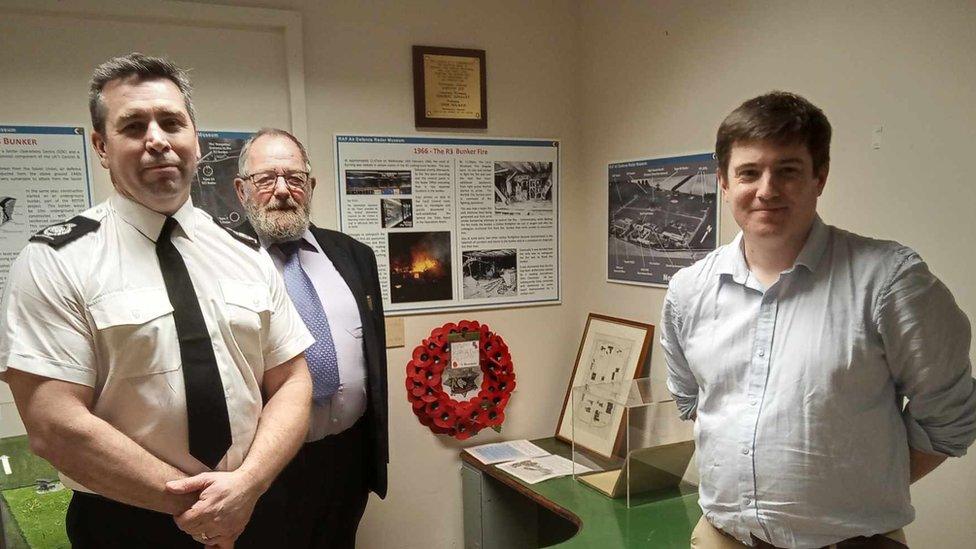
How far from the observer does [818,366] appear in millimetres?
1169

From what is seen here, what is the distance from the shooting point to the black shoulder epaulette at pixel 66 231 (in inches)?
44.7

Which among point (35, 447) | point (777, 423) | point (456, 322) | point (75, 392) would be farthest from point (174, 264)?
point (456, 322)

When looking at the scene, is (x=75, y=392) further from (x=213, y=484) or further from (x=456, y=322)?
(x=456, y=322)

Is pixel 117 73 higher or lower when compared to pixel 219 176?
higher

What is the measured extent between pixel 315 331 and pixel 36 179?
3.55ft

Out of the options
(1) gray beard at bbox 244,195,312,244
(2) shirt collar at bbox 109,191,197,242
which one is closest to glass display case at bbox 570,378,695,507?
(1) gray beard at bbox 244,195,312,244

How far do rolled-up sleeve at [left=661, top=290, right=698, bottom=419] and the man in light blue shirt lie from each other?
0.24 meters

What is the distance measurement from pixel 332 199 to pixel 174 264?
48.5 inches

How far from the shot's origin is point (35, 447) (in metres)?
1.09

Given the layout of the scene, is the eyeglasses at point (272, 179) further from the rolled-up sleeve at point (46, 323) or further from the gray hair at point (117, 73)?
the rolled-up sleeve at point (46, 323)

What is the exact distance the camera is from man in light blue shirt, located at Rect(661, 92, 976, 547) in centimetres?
115

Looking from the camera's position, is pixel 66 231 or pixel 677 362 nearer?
pixel 66 231

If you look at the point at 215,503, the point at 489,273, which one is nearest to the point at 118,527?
the point at 215,503

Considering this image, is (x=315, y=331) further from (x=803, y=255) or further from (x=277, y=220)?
(x=803, y=255)
